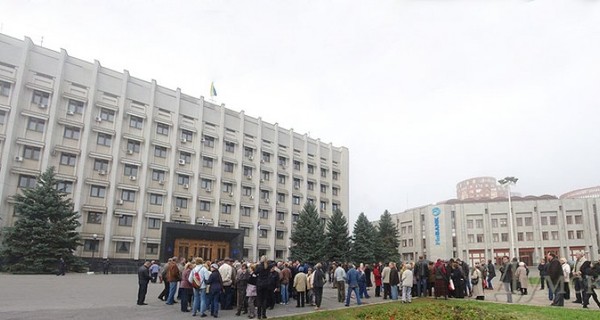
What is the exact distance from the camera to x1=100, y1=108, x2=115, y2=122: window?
1566 inches

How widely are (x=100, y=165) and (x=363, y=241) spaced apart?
31403mm

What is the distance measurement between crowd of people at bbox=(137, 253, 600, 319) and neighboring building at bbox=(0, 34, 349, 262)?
69.7 feet

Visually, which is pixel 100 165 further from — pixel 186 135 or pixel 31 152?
pixel 186 135

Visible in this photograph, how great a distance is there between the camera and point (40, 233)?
2919 centimetres

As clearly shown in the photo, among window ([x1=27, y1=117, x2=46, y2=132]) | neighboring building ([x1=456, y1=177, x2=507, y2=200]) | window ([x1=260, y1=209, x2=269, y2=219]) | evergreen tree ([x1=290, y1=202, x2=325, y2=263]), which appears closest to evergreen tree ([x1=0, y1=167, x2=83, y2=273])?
window ([x1=27, y1=117, x2=46, y2=132])

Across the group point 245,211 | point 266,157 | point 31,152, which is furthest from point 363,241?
point 31,152

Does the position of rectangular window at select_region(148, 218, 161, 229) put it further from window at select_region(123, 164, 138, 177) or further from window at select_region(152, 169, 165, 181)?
window at select_region(123, 164, 138, 177)

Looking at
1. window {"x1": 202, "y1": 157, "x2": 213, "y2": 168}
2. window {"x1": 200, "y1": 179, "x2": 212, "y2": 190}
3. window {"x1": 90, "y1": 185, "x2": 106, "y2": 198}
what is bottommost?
window {"x1": 90, "y1": 185, "x2": 106, "y2": 198}

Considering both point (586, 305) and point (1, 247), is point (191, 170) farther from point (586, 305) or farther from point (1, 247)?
point (586, 305)

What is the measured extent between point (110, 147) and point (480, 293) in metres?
35.0

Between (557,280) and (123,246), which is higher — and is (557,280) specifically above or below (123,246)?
below

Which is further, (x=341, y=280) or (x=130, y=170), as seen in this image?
(x=130, y=170)

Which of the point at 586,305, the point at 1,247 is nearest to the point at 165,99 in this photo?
the point at 1,247

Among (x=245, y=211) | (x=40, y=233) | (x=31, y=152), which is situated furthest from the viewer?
(x=245, y=211)
